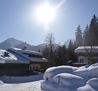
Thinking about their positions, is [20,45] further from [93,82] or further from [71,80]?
[93,82]

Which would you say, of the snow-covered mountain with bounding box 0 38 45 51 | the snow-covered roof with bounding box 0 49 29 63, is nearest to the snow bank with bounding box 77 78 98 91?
the snow-covered roof with bounding box 0 49 29 63

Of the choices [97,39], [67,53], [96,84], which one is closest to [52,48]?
[67,53]

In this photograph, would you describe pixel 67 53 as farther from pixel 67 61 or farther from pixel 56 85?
pixel 56 85

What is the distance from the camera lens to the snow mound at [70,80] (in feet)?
48.1

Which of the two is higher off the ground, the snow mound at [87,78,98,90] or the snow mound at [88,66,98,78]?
the snow mound at [88,66,98,78]

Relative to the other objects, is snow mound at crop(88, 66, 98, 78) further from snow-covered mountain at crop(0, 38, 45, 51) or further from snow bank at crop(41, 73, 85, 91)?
snow-covered mountain at crop(0, 38, 45, 51)

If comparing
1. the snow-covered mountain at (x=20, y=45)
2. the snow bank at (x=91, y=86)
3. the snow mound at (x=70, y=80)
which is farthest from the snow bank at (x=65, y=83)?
the snow-covered mountain at (x=20, y=45)

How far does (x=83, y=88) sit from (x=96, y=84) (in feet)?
2.98

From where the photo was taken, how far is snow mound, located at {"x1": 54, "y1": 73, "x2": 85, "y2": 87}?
48.1 feet

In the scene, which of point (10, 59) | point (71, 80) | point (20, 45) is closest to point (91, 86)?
point (71, 80)

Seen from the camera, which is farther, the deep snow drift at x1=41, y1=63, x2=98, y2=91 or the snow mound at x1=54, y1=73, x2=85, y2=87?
the snow mound at x1=54, y1=73, x2=85, y2=87

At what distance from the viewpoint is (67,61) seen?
50.2 metres

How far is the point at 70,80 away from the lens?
14.8m

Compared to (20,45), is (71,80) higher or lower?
lower
